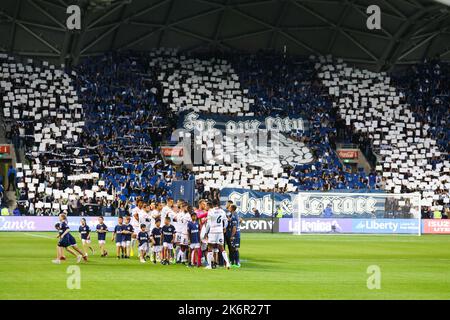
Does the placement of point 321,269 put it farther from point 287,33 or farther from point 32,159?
point 287,33

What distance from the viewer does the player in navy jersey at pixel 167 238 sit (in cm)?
2885

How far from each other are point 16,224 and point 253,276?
27.7m

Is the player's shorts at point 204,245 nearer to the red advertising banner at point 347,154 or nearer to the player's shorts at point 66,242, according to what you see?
the player's shorts at point 66,242

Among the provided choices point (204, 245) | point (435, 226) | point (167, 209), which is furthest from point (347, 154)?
point (204, 245)

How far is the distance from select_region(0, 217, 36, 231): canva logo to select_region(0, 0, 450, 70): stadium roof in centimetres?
1577

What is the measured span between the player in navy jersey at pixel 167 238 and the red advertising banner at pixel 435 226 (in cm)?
2951

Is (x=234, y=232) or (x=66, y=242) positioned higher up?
(x=234, y=232)

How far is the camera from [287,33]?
71562 mm

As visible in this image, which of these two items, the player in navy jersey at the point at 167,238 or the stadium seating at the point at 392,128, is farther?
the stadium seating at the point at 392,128

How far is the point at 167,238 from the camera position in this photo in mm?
28969

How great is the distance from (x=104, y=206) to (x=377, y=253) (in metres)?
20.2

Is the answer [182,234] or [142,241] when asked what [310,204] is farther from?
[182,234]

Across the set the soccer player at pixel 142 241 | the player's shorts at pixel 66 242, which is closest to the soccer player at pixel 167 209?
the soccer player at pixel 142 241
